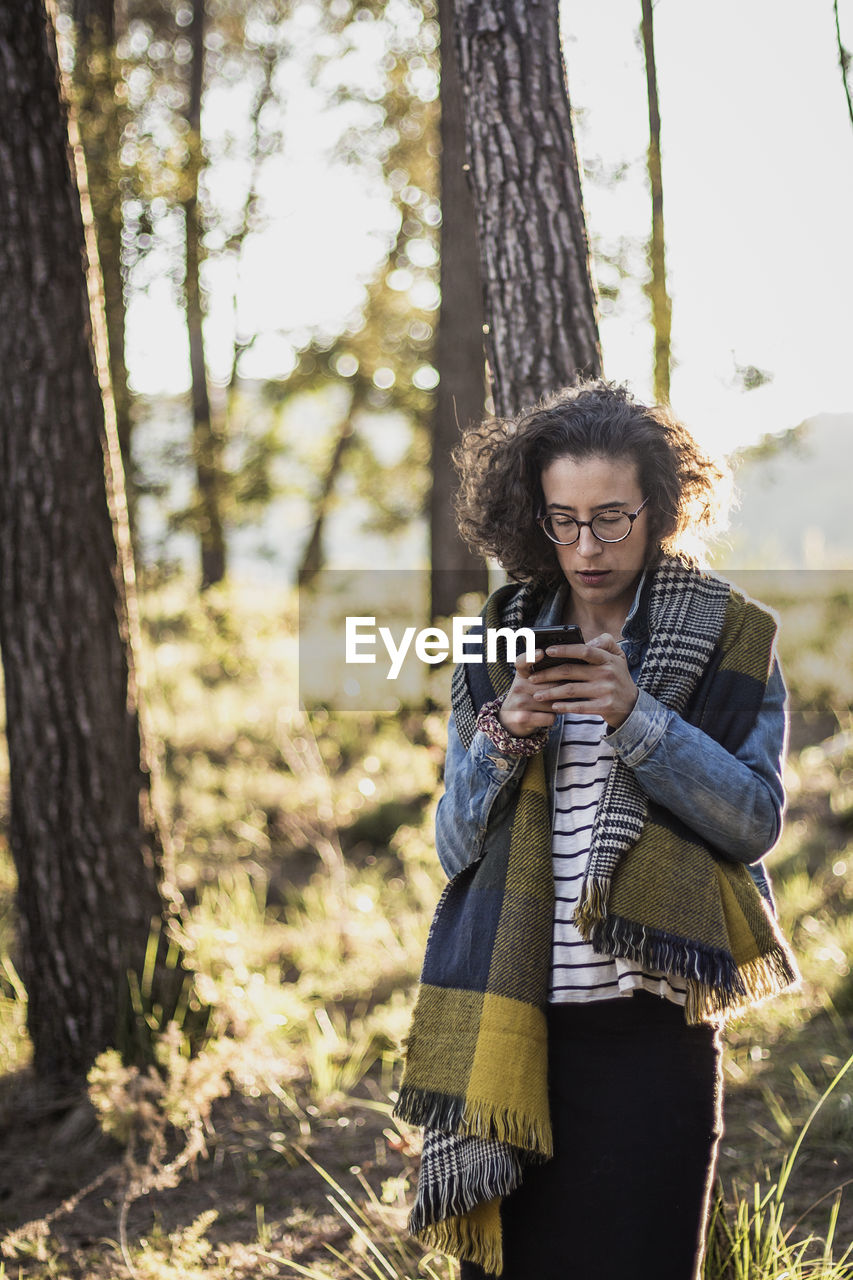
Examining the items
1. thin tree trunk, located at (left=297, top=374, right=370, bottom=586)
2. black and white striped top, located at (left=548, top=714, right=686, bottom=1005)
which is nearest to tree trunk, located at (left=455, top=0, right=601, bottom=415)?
black and white striped top, located at (left=548, top=714, right=686, bottom=1005)

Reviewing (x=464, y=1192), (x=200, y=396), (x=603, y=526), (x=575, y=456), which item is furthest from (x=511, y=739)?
(x=200, y=396)

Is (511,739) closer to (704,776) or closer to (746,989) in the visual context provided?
(704,776)

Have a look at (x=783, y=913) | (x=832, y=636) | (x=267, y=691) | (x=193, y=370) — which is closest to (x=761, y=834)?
(x=783, y=913)

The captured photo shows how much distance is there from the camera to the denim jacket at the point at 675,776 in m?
1.88

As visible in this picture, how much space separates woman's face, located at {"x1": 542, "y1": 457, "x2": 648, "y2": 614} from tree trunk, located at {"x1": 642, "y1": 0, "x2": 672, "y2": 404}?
1627mm

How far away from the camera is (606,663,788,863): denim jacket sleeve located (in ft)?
6.15

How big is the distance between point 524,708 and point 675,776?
281mm

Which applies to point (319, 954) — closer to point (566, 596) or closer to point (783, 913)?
point (783, 913)

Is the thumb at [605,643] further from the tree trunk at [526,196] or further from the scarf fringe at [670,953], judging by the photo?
the tree trunk at [526,196]

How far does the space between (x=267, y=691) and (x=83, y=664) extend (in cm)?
567

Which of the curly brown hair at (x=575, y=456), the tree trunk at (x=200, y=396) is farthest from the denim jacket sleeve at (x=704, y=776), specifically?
the tree trunk at (x=200, y=396)

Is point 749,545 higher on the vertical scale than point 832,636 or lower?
higher

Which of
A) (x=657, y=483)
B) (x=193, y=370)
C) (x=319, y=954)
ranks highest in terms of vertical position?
(x=193, y=370)

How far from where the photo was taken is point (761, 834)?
6.36ft
